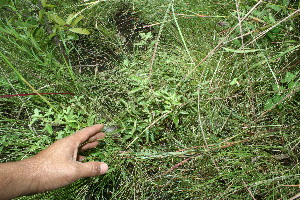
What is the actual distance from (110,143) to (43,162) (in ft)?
1.69

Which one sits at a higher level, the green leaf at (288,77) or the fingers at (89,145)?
the green leaf at (288,77)

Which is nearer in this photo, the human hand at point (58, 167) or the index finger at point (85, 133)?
the human hand at point (58, 167)

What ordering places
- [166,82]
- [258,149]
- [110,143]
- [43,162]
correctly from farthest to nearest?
[166,82], [110,143], [258,149], [43,162]

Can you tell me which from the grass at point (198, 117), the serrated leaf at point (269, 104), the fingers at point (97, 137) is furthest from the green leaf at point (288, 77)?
the fingers at point (97, 137)

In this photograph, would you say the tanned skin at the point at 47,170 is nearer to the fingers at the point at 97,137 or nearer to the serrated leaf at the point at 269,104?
the fingers at the point at 97,137

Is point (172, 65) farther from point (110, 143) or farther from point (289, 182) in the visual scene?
point (289, 182)

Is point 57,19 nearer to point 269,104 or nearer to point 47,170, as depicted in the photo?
point 47,170

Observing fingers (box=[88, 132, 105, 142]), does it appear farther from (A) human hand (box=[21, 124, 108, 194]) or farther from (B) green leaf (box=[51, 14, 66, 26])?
(B) green leaf (box=[51, 14, 66, 26])

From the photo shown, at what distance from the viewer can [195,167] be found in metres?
1.65

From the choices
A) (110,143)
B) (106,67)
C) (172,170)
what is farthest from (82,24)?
(172,170)

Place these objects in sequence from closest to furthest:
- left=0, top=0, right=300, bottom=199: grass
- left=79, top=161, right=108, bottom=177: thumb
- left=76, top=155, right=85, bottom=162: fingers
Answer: left=79, top=161, right=108, bottom=177: thumb, left=0, top=0, right=300, bottom=199: grass, left=76, top=155, right=85, bottom=162: fingers

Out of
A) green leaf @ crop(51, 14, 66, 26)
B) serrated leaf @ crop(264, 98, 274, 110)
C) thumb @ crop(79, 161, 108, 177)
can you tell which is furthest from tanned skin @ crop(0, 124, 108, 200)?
serrated leaf @ crop(264, 98, 274, 110)

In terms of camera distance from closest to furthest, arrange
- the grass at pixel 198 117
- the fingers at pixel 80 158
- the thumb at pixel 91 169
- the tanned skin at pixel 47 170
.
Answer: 1. the tanned skin at pixel 47 170
2. the thumb at pixel 91 169
3. the grass at pixel 198 117
4. the fingers at pixel 80 158

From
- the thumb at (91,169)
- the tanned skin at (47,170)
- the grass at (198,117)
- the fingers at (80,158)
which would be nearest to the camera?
the tanned skin at (47,170)
